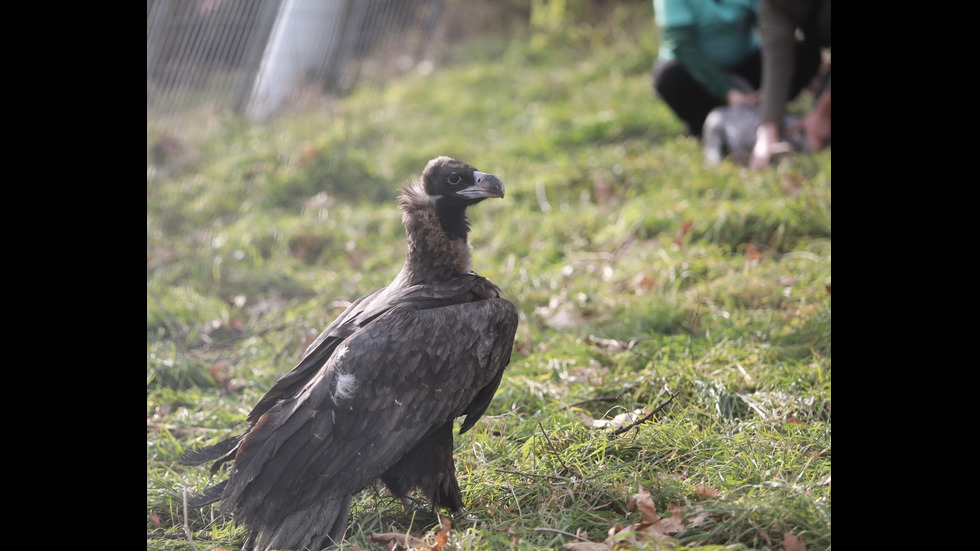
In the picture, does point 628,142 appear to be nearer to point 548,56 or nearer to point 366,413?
point 548,56

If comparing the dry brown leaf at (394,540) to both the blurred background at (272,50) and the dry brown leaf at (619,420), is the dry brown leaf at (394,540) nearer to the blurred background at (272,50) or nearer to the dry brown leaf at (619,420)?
the dry brown leaf at (619,420)

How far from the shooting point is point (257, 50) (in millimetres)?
9531

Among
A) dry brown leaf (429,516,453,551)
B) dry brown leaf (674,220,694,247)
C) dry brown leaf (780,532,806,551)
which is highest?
dry brown leaf (674,220,694,247)

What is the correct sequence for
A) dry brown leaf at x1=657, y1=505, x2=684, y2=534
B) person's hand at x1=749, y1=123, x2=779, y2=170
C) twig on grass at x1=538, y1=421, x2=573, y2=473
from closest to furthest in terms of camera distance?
dry brown leaf at x1=657, y1=505, x2=684, y2=534
twig on grass at x1=538, y1=421, x2=573, y2=473
person's hand at x1=749, y1=123, x2=779, y2=170

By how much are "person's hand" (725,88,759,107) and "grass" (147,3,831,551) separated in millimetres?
556

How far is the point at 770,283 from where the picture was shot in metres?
4.89

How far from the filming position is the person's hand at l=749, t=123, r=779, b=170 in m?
6.42

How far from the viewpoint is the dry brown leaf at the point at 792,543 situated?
266 cm

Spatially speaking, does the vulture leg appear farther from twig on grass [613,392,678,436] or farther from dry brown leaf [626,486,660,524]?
twig on grass [613,392,678,436]

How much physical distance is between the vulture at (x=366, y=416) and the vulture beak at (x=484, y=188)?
0.01m

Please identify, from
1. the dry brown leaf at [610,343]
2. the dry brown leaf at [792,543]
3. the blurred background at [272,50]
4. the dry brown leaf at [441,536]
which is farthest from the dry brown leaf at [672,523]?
the blurred background at [272,50]

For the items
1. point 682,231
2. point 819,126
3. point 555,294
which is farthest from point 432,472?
point 819,126

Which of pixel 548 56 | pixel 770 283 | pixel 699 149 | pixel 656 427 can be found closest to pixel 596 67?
pixel 548 56

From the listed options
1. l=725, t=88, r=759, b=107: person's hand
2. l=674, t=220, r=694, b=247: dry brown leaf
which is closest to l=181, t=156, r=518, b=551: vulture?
l=674, t=220, r=694, b=247: dry brown leaf
